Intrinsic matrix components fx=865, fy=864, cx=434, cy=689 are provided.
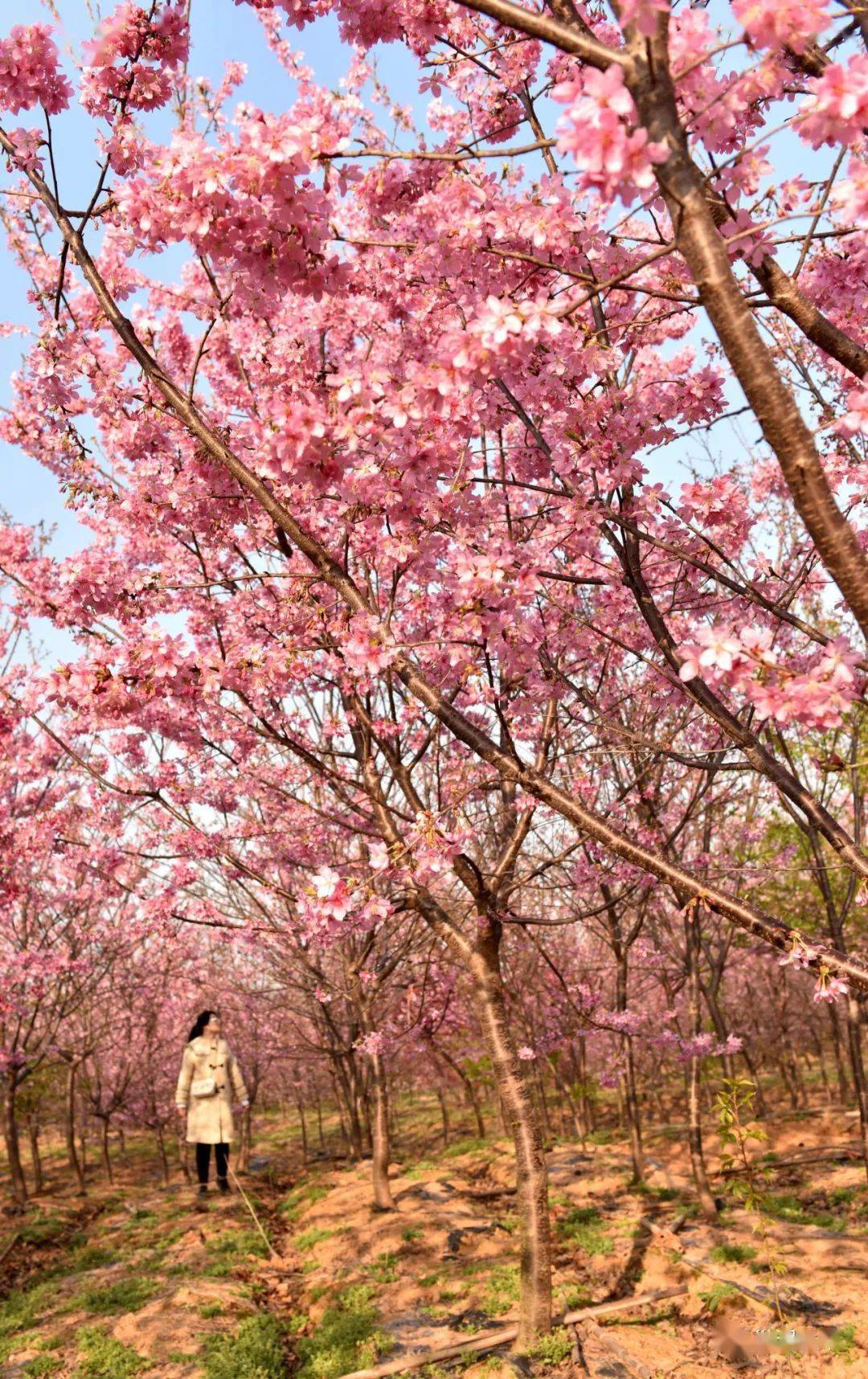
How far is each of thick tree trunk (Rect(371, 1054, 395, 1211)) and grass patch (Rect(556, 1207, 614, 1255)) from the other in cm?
210

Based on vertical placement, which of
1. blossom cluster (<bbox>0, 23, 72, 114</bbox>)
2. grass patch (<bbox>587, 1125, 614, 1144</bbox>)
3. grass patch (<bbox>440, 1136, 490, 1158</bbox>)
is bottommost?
grass patch (<bbox>587, 1125, 614, 1144</bbox>)

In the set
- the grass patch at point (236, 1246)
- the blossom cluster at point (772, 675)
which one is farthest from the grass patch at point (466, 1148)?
the blossom cluster at point (772, 675)

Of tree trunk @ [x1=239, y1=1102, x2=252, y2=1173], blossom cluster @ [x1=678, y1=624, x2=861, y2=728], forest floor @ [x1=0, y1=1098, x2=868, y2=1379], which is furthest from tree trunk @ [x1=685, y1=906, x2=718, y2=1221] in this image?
tree trunk @ [x1=239, y1=1102, x2=252, y2=1173]

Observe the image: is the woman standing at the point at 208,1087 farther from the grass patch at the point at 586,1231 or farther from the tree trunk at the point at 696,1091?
the tree trunk at the point at 696,1091

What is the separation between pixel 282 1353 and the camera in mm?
5984

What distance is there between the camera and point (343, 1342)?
19.5ft

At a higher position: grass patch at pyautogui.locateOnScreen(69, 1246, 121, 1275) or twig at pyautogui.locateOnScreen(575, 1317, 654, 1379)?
twig at pyautogui.locateOnScreen(575, 1317, 654, 1379)

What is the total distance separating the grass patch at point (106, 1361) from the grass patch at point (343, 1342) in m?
0.93

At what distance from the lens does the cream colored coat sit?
10.3 m

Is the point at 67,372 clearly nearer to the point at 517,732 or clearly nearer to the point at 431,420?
the point at 431,420

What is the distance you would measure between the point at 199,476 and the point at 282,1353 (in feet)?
19.4

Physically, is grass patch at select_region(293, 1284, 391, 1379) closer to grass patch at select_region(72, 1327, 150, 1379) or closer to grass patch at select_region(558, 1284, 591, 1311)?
grass patch at select_region(72, 1327, 150, 1379)

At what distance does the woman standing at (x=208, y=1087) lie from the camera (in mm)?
10289

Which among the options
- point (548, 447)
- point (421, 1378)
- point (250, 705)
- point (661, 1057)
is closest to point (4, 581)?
point (250, 705)
